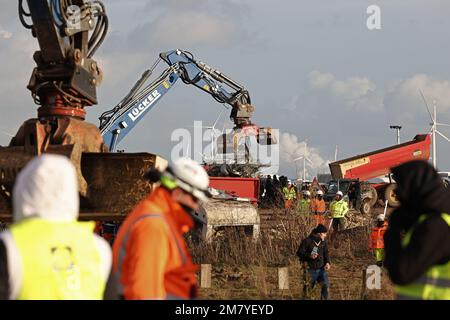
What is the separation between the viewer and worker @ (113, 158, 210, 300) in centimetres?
411

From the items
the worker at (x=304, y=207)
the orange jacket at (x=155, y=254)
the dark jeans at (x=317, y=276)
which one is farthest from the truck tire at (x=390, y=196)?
the orange jacket at (x=155, y=254)

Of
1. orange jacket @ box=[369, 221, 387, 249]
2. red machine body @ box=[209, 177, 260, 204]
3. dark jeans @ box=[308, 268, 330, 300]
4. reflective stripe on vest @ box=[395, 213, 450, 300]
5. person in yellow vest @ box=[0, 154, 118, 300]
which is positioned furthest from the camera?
red machine body @ box=[209, 177, 260, 204]

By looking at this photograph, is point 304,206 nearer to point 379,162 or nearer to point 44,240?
point 379,162

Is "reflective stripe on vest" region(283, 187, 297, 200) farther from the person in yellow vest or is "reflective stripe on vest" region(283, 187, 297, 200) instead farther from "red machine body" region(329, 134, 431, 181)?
the person in yellow vest

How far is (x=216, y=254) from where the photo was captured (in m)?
18.7

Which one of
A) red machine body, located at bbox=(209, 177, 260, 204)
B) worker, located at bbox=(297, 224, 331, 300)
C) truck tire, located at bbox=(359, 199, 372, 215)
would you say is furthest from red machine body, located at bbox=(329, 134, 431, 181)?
worker, located at bbox=(297, 224, 331, 300)

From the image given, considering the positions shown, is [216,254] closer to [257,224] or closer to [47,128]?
[257,224]

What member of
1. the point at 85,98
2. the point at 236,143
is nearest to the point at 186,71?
the point at 236,143

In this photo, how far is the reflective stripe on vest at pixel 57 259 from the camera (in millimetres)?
3496

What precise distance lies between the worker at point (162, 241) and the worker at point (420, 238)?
117 cm

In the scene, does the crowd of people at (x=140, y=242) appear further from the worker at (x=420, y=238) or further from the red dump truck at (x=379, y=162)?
the red dump truck at (x=379, y=162)

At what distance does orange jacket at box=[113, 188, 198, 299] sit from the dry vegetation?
814 centimetres

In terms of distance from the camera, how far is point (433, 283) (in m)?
4.71
